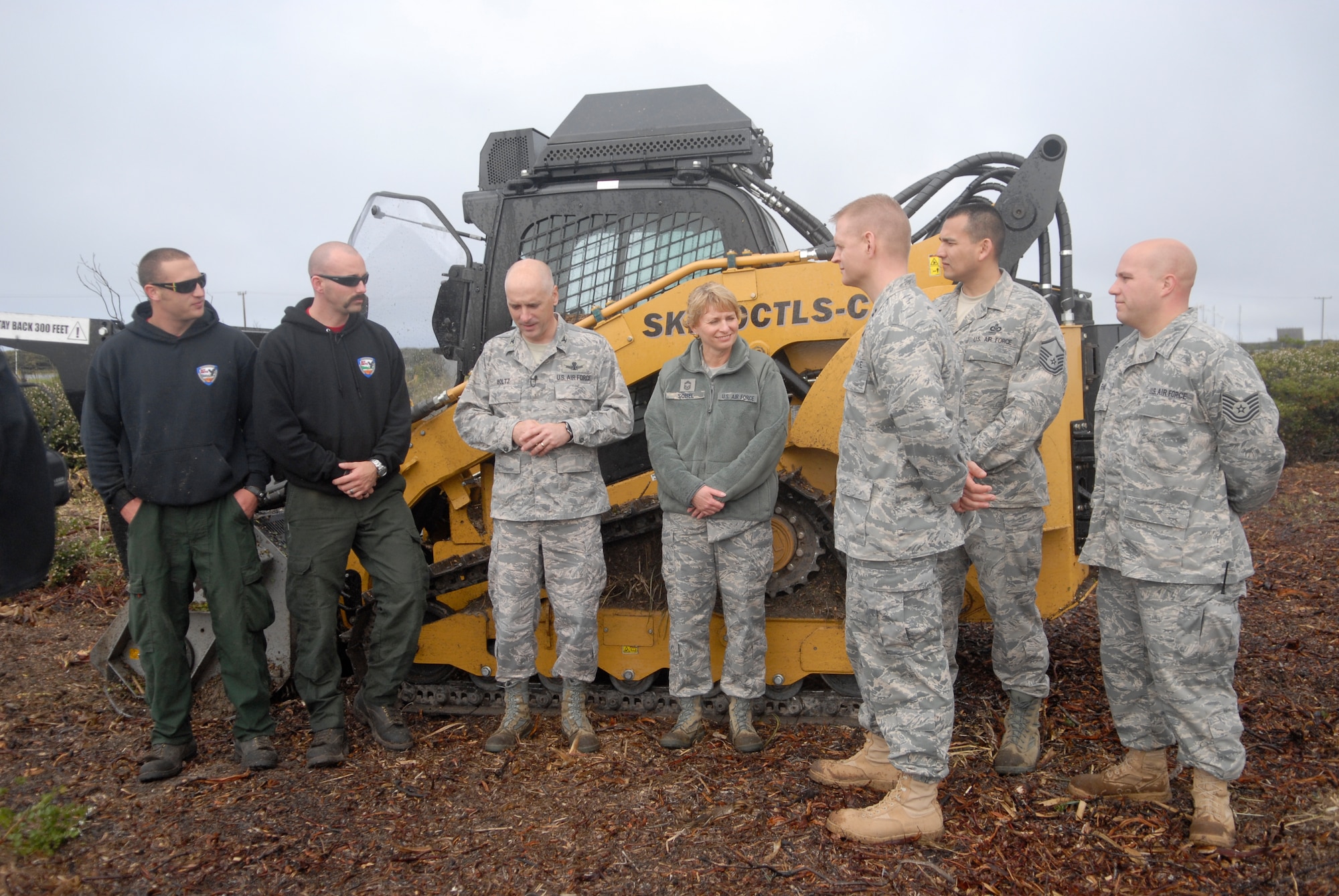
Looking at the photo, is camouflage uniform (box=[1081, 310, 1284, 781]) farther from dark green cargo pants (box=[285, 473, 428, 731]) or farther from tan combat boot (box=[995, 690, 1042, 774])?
dark green cargo pants (box=[285, 473, 428, 731])

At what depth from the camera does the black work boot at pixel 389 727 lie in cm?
411

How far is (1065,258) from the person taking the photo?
4.57 metres

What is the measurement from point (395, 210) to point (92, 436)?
1951 millimetres

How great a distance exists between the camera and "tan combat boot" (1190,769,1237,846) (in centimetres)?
304

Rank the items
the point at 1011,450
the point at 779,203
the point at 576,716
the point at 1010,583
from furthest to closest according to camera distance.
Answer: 1. the point at 779,203
2. the point at 576,716
3. the point at 1010,583
4. the point at 1011,450

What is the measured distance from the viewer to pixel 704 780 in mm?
3664

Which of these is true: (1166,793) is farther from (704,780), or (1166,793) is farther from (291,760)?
(291,760)

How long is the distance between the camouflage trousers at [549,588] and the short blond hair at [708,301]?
973mm

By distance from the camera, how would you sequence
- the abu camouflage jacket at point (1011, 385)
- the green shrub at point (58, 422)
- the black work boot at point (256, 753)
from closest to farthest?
the abu camouflage jacket at point (1011, 385) → the black work boot at point (256, 753) → the green shrub at point (58, 422)

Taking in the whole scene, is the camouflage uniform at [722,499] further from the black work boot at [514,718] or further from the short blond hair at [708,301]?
the black work boot at [514,718]

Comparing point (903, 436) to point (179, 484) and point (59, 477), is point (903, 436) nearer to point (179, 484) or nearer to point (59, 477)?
point (179, 484)

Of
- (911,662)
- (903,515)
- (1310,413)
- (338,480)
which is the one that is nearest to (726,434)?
(903,515)

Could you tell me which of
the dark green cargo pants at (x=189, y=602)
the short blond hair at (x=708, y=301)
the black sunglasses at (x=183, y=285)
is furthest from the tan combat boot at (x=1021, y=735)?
the black sunglasses at (x=183, y=285)

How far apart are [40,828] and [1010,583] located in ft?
11.7
